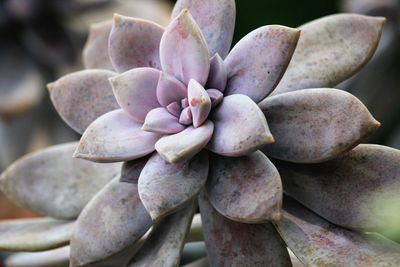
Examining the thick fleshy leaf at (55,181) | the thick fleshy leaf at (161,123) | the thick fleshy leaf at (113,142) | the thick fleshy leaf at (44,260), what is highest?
the thick fleshy leaf at (161,123)

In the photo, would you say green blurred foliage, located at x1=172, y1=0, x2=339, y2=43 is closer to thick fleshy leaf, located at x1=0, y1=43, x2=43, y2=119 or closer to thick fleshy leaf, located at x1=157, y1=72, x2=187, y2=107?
thick fleshy leaf, located at x1=0, y1=43, x2=43, y2=119

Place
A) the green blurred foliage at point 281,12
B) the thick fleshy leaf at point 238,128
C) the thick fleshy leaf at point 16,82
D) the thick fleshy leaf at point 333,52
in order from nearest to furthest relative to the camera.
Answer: the thick fleshy leaf at point 238,128
the thick fleshy leaf at point 333,52
the thick fleshy leaf at point 16,82
the green blurred foliage at point 281,12

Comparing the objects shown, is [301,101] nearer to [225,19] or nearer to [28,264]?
[225,19]

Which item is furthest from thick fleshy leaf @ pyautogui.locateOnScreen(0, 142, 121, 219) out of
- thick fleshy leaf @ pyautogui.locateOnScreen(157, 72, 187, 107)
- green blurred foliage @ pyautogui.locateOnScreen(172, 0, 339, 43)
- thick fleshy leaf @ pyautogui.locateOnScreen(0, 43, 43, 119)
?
green blurred foliage @ pyautogui.locateOnScreen(172, 0, 339, 43)

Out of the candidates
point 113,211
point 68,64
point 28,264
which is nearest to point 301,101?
point 113,211

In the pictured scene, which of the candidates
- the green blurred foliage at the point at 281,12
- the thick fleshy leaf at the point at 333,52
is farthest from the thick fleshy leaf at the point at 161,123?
the green blurred foliage at the point at 281,12

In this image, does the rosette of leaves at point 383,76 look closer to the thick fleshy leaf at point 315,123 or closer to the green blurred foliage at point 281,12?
the green blurred foliage at point 281,12
